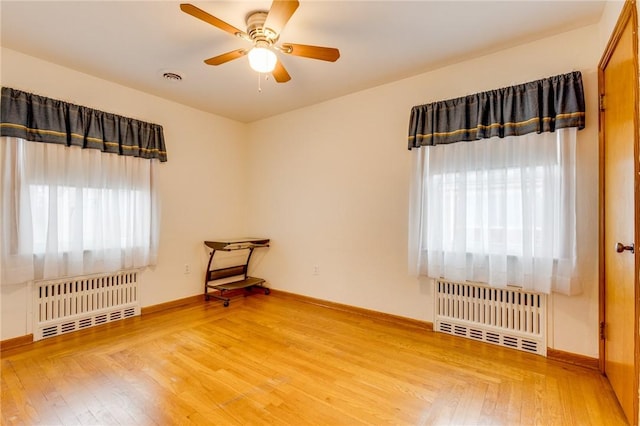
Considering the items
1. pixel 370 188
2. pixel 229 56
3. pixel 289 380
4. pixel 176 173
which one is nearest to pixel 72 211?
pixel 176 173

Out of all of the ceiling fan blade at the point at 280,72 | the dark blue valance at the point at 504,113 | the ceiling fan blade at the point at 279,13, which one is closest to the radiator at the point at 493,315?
the dark blue valance at the point at 504,113

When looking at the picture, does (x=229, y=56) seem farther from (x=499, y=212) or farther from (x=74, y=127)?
(x=499, y=212)

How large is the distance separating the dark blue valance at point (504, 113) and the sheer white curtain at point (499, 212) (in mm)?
80

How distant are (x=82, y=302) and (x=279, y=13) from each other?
323 cm

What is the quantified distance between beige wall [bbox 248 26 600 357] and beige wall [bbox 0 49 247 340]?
1.25ft

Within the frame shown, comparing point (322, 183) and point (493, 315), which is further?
point (322, 183)

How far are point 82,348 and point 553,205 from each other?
4003 millimetres

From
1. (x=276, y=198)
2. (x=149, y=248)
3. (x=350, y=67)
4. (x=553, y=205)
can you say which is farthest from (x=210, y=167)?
(x=553, y=205)

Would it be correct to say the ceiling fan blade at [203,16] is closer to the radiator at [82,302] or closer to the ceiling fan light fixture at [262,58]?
the ceiling fan light fixture at [262,58]

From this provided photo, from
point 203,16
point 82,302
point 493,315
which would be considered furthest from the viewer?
point 82,302

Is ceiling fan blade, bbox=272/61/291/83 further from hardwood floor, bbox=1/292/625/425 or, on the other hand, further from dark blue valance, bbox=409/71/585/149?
hardwood floor, bbox=1/292/625/425

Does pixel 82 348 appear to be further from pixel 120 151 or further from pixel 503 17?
pixel 503 17

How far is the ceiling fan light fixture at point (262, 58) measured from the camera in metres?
2.14

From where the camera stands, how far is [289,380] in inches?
84.6
